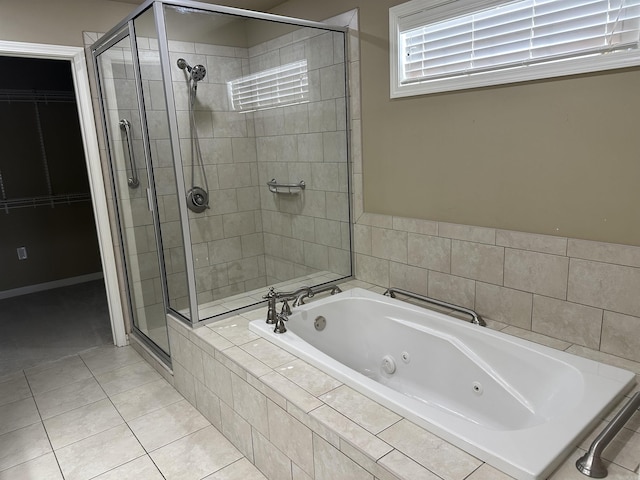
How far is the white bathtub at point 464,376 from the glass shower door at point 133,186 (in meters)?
0.98

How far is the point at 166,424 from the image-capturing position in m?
2.35

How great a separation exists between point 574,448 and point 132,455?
1.89 metres

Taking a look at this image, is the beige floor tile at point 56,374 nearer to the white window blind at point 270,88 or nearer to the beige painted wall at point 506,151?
the white window blind at point 270,88

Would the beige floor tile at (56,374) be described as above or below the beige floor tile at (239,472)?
above

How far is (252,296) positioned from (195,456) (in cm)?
94

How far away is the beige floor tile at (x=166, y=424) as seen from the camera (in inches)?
87.7

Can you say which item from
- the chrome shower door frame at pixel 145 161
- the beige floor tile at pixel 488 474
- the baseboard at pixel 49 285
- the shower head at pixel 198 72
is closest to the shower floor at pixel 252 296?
the chrome shower door frame at pixel 145 161

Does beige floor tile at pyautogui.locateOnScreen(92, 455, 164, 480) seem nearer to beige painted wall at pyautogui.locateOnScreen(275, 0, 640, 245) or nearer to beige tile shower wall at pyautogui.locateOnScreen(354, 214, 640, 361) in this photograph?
beige tile shower wall at pyautogui.locateOnScreen(354, 214, 640, 361)

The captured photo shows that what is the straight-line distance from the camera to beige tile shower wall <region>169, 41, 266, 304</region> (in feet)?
8.13

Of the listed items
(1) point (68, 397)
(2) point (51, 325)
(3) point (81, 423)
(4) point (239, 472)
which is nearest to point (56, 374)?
(1) point (68, 397)

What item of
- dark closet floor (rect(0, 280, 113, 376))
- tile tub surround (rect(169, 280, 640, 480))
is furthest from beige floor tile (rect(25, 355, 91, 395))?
tile tub surround (rect(169, 280, 640, 480))

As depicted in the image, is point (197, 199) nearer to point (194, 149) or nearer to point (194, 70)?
point (194, 149)

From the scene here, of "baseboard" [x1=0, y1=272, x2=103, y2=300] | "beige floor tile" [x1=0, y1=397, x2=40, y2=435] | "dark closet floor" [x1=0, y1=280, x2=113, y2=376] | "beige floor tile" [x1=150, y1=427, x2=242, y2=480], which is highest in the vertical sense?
"baseboard" [x1=0, y1=272, x2=103, y2=300]

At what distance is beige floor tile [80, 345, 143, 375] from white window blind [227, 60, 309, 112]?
1.89 meters
